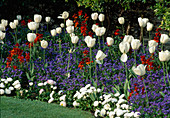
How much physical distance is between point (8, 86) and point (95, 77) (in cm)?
173

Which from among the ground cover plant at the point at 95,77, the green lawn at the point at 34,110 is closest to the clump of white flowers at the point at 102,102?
the ground cover plant at the point at 95,77

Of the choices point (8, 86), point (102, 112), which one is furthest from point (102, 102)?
point (8, 86)

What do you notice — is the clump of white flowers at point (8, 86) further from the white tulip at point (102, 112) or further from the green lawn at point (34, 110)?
the white tulip at point (102, 112)

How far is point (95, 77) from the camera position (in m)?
5.98

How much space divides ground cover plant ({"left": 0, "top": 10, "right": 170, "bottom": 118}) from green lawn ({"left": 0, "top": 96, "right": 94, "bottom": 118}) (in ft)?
0.66

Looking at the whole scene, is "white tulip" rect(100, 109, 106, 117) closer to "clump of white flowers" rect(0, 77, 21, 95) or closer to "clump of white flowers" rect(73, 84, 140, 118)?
"clump of white flowers" rect(73, 84, 140, 118)

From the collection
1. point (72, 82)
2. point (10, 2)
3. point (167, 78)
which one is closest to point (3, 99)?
point (72, 82)

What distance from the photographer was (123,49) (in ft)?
17.4

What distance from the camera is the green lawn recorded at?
205 inches

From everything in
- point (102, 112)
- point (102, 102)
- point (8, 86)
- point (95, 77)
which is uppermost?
point (95, 77)

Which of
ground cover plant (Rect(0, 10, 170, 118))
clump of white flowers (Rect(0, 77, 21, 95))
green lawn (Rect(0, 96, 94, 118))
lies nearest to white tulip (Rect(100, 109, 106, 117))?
ground cover plant (Rect(0, 10, 170, 118))

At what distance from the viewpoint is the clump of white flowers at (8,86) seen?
20.0ft

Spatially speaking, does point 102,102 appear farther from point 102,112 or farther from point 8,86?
point 8,86

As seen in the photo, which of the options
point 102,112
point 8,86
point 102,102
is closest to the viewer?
point 102,112
